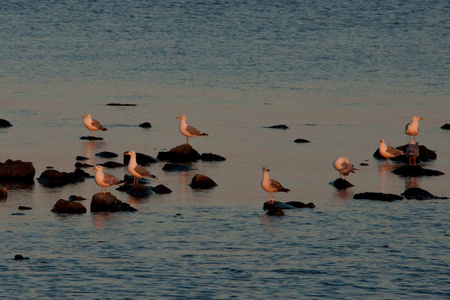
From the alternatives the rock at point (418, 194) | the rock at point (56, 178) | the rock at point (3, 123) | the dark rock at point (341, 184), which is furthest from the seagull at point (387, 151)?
the rock at point (3, 123)

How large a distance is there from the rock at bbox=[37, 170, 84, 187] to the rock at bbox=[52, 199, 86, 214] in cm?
414

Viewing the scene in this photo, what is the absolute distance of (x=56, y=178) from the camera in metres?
29.9

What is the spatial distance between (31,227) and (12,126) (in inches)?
741

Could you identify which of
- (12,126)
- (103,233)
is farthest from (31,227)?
(12,126)

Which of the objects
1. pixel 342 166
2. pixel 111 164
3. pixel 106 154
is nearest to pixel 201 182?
pixel 111 164

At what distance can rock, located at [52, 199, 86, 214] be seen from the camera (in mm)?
25525

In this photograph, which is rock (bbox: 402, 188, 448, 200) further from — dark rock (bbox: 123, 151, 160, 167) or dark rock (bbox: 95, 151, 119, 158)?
dark rock (bbox: 95, 151, 119, 158)

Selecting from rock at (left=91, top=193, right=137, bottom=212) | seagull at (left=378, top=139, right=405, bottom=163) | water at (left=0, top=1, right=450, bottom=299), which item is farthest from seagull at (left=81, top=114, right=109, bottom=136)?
rock at (left=91, top=193, right=137, bottom=212)

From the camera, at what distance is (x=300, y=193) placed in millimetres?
28906

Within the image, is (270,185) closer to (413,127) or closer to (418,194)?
(418,194)

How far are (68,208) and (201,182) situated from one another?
553 centimetres

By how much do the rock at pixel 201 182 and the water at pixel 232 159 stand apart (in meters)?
0.47

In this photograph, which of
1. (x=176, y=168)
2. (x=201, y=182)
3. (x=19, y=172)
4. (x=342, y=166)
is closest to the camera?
(x=201, y=182)

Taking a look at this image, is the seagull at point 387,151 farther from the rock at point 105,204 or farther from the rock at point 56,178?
the rock at point 105,204
